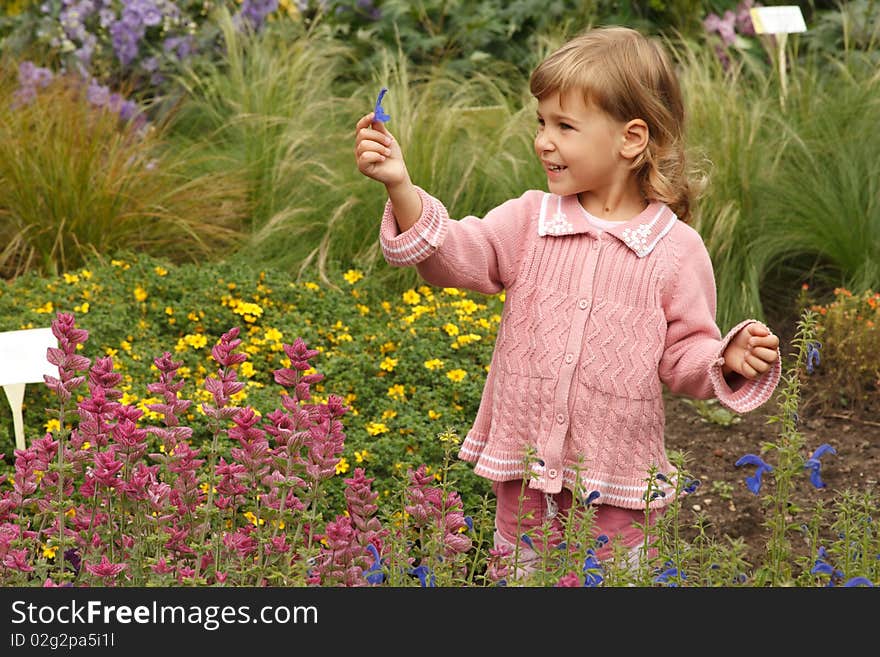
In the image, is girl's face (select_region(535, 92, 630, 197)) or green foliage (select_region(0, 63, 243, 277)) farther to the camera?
green foliage (select_region(0, 63, 243, 277))

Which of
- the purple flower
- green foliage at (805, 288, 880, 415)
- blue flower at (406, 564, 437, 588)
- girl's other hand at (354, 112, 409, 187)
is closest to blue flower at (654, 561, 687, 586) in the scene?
blue flower at (406, 564, 437, 588)

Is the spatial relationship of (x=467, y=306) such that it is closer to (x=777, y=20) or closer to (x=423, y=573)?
(x=777, y=20)

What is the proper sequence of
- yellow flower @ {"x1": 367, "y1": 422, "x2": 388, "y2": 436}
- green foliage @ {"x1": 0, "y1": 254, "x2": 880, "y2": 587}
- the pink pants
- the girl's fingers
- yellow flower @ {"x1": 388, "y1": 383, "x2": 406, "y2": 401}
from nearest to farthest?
green foliage @ {"x1": 0, "y1": 254, "x2": 880, "y2": 587}, the girl's fingers, the pink pants, yellow flower @ {"x1": 367, "y1": 422, "x2": 388, "y2": 436}, yellow flower @ {"x1": 388, "y1": 383, "x2": 406, "y2": 401}

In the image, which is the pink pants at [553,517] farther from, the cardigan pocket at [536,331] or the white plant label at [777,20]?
the white plant label at [777,20]

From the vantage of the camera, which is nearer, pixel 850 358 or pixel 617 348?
pixel 617 348

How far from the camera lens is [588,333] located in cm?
260

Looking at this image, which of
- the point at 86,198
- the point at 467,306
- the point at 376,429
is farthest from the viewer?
the point at 86,198

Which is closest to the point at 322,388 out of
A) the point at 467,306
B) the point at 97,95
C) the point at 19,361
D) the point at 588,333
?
the point at 467,306

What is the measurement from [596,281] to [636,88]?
1.29 feet

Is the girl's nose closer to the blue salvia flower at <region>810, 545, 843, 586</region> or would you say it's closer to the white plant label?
the blue salvia flower at <region>810, 545, 843, 586</region>

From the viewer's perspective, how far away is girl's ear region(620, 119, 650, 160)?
103 inches

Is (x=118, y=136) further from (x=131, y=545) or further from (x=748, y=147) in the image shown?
(x=131, y=545)

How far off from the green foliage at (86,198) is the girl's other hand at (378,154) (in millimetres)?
3032

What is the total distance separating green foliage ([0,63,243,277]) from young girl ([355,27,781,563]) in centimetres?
290
